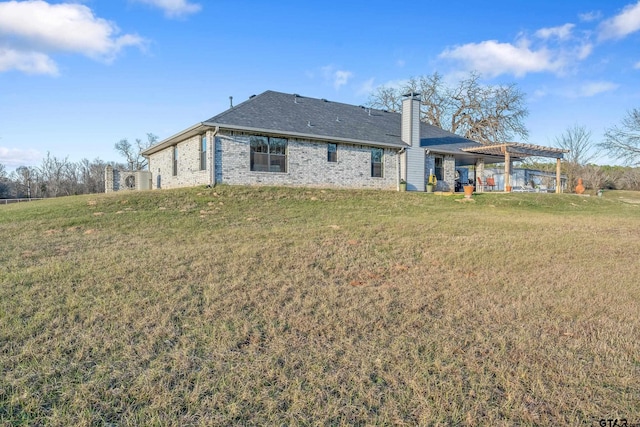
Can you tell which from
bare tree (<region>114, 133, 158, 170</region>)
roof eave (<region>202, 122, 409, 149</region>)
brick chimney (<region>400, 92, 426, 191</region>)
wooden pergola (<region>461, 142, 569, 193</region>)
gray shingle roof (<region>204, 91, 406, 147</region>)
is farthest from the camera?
bare tree (<region>114, 133, 158, 170</region>)

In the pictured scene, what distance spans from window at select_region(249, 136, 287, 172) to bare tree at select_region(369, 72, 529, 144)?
24.9 metres

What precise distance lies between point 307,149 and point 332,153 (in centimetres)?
138

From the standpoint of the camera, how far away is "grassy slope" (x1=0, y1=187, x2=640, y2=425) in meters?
2.52

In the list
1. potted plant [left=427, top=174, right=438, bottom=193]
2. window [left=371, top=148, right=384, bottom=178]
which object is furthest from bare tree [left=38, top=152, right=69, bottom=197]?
potted plant [left=427, top=174, right=438, bottom=193]

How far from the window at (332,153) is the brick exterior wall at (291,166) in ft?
0.47

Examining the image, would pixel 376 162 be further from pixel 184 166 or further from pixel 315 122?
pixel 184 166

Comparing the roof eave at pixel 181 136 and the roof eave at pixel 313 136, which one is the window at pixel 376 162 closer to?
the roof eave at pixel 313 136

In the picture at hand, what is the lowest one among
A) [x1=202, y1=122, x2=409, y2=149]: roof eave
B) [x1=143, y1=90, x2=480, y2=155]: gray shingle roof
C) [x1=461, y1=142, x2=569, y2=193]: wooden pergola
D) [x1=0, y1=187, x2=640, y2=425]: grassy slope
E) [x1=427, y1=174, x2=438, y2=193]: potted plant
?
[x1=0, y1=187, x2=640, y2=425]: grassy slope

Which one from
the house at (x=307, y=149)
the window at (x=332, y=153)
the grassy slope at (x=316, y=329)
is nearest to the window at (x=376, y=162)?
the house at (x=307, y=149)

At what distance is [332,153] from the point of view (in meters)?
17.5

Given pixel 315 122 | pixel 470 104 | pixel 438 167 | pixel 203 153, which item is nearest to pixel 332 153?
pixel 315 122

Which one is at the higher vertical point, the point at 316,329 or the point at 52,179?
the point at 52,179

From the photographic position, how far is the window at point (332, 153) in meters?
17.4

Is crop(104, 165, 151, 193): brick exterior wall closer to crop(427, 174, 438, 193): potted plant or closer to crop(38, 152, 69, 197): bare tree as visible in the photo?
crop(427, 174, 438, 193): potted plant
